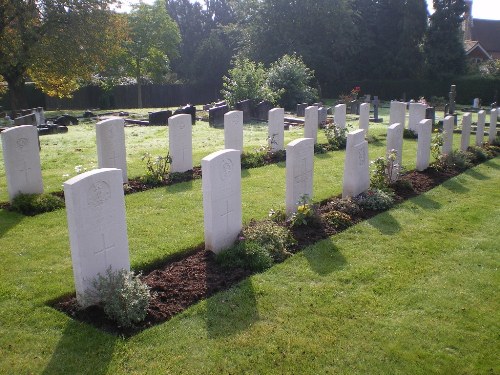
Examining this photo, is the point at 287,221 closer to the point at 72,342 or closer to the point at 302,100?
the point at 72,342

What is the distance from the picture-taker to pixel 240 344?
4719 mm

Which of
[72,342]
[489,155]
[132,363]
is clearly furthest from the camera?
[489,155]

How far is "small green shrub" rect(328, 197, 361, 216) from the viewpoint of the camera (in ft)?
27.9

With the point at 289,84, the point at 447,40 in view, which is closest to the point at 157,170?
the point at 289,84

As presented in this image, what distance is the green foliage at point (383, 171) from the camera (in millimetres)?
9797

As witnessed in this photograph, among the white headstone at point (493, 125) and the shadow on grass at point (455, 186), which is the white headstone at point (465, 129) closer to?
the white headstone at point (493, 125)

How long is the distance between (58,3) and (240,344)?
979 inches

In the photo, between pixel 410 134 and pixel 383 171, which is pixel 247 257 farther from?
pixel 410 134

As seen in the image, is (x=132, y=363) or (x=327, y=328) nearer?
(x=132, y=363)

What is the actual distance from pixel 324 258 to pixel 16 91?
81.7ft

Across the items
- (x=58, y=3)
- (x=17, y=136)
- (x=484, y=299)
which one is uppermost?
(x=58, y=3)

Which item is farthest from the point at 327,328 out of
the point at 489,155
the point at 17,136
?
the point at 489,155

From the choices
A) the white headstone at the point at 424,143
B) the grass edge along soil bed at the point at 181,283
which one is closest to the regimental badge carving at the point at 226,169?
the grass edge along soil bed at the point at 181,283

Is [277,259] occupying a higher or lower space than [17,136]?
lower
